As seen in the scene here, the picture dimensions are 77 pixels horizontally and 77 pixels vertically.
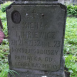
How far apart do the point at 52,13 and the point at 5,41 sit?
→ 2669mm

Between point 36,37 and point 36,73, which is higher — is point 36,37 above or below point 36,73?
above

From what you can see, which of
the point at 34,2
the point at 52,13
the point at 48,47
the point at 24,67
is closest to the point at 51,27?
the point at 52,13

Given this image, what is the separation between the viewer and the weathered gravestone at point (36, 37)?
1.59 m

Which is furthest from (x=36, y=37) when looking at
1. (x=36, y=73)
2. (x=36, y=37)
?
(x=36, y=73)

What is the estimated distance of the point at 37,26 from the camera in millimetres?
1665

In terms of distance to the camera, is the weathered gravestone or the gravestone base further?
the gravestone base

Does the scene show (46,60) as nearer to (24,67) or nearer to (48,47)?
(48,47)

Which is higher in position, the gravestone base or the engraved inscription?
the engraved inscription

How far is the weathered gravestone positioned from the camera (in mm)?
1588

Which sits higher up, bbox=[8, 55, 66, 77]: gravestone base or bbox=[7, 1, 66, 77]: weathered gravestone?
bbox=[7, 1, 66, 77]: weathered gravestone

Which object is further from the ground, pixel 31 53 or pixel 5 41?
pixel 31 53

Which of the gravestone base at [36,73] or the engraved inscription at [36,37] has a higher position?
the engraved inscription at [36,37]

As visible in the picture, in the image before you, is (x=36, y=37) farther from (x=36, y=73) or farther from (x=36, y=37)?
(x=36, y=73)

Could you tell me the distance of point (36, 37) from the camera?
1.72 metres
